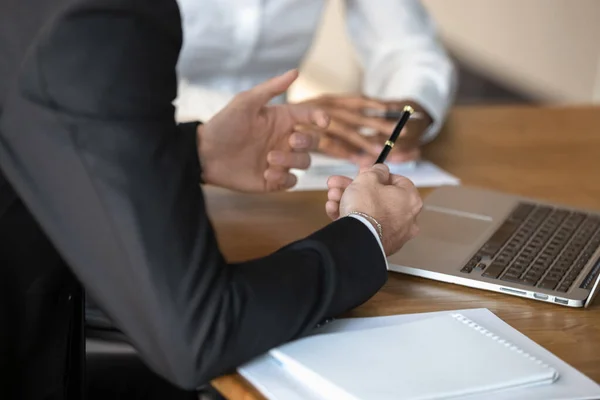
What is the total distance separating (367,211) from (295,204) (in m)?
0.39

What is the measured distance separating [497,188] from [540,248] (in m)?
0.31

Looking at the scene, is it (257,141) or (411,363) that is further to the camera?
(257,141)

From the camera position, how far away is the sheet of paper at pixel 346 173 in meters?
1.44

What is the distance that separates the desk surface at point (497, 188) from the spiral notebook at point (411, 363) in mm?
59

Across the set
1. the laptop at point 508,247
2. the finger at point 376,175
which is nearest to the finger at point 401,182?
the finger at point 376,175

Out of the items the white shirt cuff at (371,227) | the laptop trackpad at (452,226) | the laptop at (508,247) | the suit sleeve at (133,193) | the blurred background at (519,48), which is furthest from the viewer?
the blurred background at (519,48)

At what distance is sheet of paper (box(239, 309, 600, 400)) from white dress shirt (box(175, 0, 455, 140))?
0.88m

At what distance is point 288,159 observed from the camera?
4.20ft

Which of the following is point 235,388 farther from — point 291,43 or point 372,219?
point 291,43

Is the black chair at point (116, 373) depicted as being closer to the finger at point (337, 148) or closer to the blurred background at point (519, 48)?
the finger at point (337, 148)

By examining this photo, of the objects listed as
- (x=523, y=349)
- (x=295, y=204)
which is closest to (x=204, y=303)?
(x=523, y=349)

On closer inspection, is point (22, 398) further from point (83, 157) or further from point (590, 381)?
point (590, 381)

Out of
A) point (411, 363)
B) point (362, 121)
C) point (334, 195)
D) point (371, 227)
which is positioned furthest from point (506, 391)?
point (362, 121)

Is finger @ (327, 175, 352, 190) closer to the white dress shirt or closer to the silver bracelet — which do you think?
the silver bracelet
